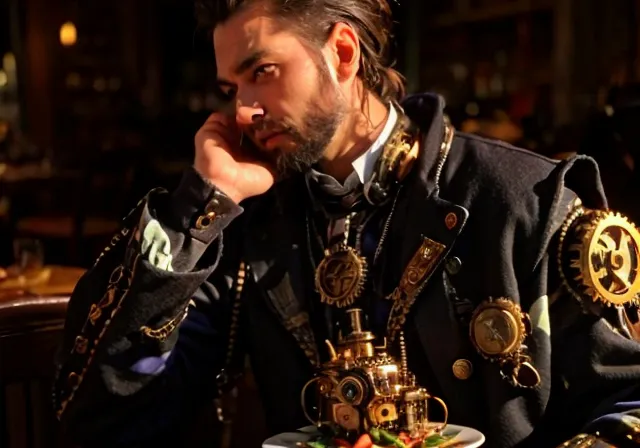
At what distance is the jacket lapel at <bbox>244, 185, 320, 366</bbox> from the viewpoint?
1365mm

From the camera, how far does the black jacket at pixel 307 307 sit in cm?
122

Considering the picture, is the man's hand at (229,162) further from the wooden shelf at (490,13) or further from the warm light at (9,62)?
the warm light at (9,62)

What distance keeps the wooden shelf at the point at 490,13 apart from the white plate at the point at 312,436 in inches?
137

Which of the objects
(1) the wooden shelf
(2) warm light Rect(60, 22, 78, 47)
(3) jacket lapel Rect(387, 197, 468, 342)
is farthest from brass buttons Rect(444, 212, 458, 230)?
(2) warm light Rect(60, 22, 78, 47)

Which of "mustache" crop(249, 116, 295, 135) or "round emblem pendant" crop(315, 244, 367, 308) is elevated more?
"mustache" crop(249, 116, 295, 135)

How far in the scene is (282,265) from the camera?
1.39 meters

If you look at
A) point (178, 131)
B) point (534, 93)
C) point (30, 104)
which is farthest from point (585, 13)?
point (30, 104)

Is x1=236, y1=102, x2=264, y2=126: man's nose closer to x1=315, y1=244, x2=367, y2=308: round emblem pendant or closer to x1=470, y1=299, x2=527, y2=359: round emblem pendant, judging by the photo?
x1=315, y1=244, x2=367, y2=308: round emblem pendant

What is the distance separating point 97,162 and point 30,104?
7.76ft

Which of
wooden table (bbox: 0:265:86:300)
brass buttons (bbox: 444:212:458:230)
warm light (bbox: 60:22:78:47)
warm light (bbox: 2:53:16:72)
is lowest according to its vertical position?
wooden table (bbox: 0:265:86:300)

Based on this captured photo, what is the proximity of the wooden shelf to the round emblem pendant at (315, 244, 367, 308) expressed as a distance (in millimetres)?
3272

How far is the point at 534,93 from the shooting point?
4.50 meters

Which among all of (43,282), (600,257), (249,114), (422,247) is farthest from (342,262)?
(43,282)

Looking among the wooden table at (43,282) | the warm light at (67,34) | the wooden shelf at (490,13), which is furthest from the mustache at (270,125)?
the warm light at (67,34)
